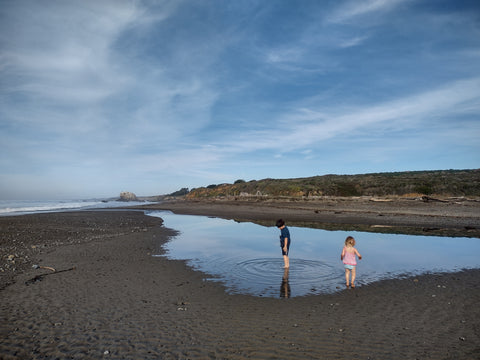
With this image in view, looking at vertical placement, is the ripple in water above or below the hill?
below

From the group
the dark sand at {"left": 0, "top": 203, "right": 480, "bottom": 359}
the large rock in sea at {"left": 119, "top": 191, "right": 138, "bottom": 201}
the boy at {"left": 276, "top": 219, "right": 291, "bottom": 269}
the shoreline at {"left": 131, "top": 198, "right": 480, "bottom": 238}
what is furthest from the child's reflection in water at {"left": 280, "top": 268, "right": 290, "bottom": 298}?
the large rock in sea at {"left": 119, "top": 191, "right": 138, "bottom": 201}

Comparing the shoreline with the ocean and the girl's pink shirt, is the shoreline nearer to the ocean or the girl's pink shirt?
the girl's pink shirt

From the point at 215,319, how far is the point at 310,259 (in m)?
8.03

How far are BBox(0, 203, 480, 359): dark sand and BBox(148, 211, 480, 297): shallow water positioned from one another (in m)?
0.93

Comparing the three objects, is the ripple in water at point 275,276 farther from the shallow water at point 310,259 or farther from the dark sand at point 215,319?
the dark sand at point 215,319

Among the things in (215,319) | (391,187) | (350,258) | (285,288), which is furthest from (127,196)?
(215,319)

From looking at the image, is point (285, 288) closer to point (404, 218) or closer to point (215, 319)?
point (215, 319)

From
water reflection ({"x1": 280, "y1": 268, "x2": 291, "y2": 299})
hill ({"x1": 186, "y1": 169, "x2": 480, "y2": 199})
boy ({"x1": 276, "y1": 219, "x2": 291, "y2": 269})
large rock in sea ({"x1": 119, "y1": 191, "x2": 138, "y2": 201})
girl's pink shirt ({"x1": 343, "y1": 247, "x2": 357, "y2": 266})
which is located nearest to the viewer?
water reflection ({"x1": 280, "y1": 268, "x2": 291, "y2": 299})

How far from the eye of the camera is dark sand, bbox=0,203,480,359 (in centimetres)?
597

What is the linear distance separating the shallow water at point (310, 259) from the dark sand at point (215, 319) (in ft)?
3.06

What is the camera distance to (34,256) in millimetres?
15055

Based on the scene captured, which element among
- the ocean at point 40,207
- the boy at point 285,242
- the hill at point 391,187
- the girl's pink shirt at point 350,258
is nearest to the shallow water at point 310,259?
the boy at point 285,242

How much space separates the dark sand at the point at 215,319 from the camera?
597 cm

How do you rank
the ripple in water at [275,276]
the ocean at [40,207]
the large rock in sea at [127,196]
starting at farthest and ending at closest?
1. the large rock in sea at [127,196]
2. the ocean at [40,207]
3. the ripple in water at [275,276]
